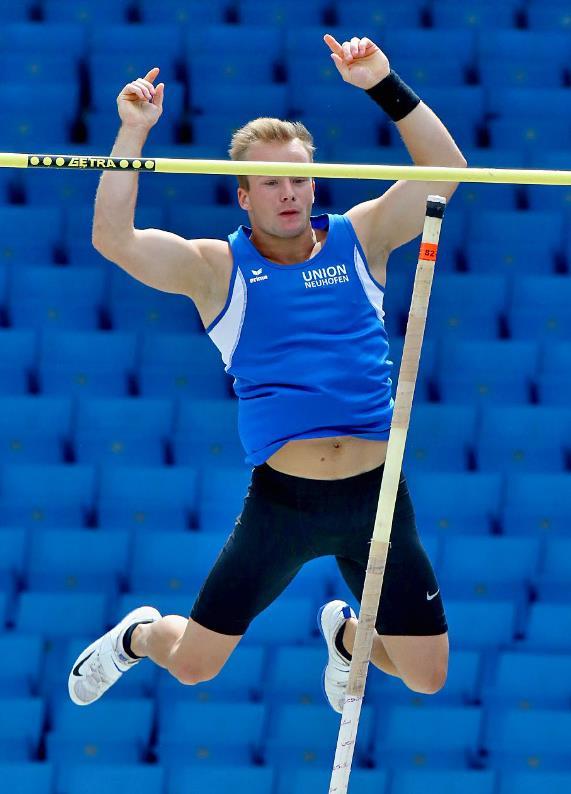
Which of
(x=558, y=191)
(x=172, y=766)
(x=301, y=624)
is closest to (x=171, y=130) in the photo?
(x=558, y=191)

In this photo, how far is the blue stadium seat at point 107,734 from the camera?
18.9ft

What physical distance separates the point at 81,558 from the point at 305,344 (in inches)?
95.9

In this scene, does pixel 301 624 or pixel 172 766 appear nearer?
pixel 172 766

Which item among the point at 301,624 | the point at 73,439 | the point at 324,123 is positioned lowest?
the point at 301,624

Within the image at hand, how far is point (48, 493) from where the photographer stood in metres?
6.43

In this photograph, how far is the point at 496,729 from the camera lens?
588 centimetres

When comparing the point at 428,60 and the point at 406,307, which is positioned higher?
the point at 428,60

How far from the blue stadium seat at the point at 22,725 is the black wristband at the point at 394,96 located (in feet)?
9.50

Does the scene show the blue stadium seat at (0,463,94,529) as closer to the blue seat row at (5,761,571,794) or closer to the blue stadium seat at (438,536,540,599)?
the blue seat row at (5,761,571,794)

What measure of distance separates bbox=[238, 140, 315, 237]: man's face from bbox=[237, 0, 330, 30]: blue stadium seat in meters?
4.06

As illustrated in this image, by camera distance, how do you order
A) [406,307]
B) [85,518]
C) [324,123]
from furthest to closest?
[324,123] → [406,307] → [85,518]

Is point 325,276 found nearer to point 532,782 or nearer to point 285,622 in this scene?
point 285,622

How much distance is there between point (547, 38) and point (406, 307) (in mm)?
1989

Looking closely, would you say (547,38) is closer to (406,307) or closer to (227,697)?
(406,307)
